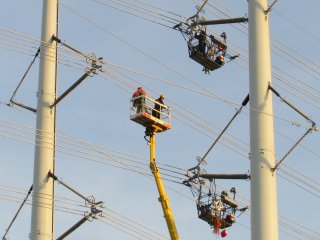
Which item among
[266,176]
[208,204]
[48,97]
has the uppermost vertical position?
[48,97]

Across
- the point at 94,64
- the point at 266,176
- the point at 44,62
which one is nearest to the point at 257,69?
the point at 266,176

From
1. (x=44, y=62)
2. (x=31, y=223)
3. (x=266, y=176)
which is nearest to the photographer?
(x=266, y=176)

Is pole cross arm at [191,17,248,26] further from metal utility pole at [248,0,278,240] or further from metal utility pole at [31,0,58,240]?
metal utility pole at [31,0,58,240]

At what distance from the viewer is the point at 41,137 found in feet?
86.4

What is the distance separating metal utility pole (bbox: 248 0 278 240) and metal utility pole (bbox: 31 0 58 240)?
6.12 metres

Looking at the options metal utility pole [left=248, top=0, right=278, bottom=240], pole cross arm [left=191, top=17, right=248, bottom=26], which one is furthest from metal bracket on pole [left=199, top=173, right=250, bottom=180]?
pole cross arm [left=191, top=17, right=248, bottom=26]

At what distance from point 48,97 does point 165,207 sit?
5415mm

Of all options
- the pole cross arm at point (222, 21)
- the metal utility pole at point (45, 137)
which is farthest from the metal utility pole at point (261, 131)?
the metal utility pole at point (45, 137)

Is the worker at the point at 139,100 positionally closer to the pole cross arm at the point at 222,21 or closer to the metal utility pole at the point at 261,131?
the pole cross arm at the point at 222,21

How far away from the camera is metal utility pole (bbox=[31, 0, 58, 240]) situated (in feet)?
84.8

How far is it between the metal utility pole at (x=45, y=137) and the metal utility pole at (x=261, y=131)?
6.12 m

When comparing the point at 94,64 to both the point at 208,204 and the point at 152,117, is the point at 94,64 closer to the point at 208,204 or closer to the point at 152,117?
the point at 152,117

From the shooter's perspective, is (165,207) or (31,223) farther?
(165,207)

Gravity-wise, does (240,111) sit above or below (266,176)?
above
